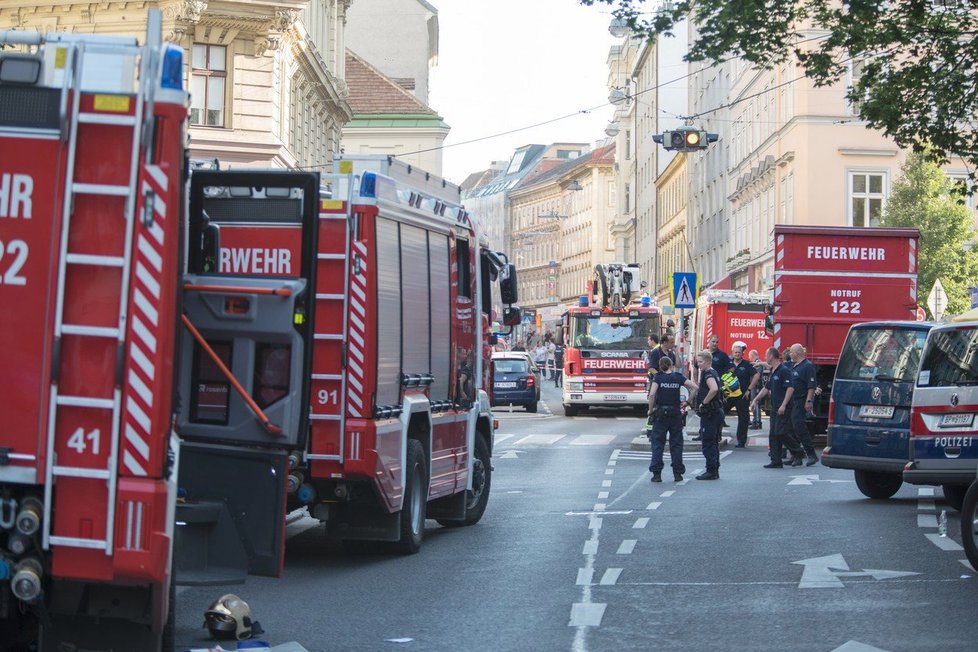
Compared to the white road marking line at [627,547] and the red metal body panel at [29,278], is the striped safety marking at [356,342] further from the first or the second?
the red metal body panel at [29,278]

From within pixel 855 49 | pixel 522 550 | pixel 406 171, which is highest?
pixel 855 49

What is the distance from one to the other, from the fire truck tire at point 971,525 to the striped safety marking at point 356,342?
4.35 meters

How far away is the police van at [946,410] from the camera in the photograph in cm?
1502

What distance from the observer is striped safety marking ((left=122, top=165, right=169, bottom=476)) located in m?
6.93

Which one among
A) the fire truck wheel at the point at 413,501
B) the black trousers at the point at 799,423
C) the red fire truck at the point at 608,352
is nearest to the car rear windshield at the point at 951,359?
the fire truck wheel at the point at 413,501

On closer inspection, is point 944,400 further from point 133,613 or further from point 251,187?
point 133,613

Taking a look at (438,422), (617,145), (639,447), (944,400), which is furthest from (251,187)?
(617,145)

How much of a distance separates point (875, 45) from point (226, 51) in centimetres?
2434

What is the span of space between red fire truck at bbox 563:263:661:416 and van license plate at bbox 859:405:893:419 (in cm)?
2352

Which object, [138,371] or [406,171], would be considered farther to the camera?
[406,171]

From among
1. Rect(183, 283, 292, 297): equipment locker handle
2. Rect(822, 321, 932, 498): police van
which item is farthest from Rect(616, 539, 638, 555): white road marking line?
Rect(183, 283, 292, 297): equipment locker handle

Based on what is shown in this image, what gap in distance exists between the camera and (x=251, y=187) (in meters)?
11.9

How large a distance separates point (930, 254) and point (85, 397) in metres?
44.4

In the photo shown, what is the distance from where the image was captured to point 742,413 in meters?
29.9
